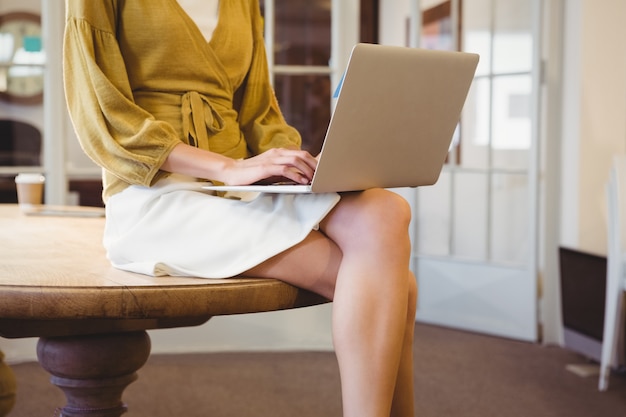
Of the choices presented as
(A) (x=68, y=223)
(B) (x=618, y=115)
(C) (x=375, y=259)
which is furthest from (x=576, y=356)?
(C) (x=375, y=259)

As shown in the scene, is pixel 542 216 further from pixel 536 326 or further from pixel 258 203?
pixel 258 203

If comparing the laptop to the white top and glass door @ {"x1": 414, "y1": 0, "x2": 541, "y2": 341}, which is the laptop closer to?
the white top

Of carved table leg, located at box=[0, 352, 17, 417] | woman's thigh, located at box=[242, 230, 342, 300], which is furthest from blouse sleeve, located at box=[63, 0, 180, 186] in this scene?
carved table leg, located at box=[0, 352, 17, 417]

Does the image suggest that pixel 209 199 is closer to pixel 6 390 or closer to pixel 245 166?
pixel 245 166

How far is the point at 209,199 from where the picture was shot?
1331 millimetres

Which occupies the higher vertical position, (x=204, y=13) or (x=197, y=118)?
(x=204, y=13)

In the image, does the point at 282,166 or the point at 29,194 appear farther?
the point at 29,194

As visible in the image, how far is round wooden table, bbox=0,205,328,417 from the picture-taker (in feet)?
3.89

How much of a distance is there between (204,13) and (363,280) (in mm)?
645

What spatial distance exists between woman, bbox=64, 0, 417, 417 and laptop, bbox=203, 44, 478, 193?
6 centimetres

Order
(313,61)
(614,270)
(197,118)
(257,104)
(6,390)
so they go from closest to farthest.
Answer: (197,118)
(257,104)
(6,390)
(614,270)
(313,61)

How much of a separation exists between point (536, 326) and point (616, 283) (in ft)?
3.26

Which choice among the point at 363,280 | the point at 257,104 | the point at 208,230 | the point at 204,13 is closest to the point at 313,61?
the point at 257,104

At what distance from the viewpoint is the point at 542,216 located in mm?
3900
